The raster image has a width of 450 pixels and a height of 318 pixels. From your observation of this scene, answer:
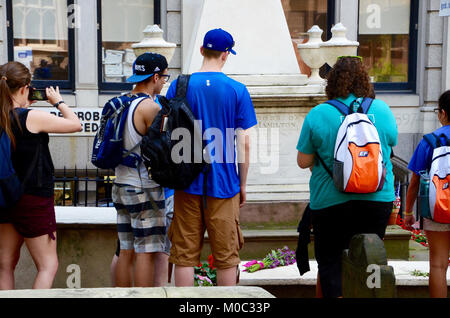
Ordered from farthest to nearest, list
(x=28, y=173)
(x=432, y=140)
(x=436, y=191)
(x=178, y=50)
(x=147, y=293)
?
(x=178, y=50) < (x=432, y=140) < (x=436, y=191) < (x=28, y=173) < (x=147, y=293)

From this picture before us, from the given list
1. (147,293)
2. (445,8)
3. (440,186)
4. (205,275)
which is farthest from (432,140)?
(445,8)

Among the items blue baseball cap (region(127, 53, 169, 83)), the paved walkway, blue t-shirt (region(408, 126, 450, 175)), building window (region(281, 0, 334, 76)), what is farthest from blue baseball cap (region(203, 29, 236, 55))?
building window (region(281, 0, 334, 76))

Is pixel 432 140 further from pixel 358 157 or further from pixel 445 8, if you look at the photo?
pixel 445 8

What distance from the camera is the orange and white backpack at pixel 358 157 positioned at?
4.26m

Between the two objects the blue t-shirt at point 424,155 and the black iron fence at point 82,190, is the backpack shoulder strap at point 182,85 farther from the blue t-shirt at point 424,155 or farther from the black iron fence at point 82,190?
the black iron fence at point 82,190

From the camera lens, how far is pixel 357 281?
343 cm

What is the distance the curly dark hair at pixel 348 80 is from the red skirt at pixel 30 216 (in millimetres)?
1948

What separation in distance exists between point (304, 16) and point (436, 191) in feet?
35.2

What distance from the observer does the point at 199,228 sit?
4562 mm

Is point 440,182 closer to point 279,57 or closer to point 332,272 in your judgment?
point 332,272

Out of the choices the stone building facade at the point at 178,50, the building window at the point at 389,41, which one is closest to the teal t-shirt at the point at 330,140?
the stone building facade at the point at 178,50

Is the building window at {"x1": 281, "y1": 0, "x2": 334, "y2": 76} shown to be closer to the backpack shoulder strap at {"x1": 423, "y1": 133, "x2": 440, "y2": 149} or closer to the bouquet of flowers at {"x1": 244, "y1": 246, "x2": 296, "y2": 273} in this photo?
the bouquet of flowers at {"x1": 244, "y1": 246, "x2": 296, "y2": 273}

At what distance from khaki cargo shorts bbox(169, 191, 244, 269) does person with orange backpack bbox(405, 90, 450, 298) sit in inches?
52.6

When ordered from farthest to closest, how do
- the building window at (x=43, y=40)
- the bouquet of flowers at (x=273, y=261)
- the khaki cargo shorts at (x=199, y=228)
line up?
the building window at (x=43, y=40), the bouquet of flowers at (x=273, y=261), the khaki cargo shorts at (x=199, y=228)
